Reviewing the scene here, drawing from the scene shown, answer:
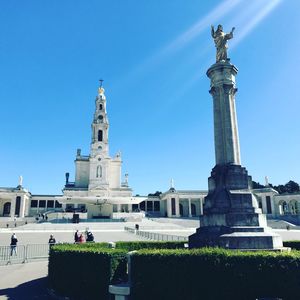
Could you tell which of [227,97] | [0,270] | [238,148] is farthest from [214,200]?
[0,270]

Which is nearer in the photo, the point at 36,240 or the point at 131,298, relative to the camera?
the point at 131,298

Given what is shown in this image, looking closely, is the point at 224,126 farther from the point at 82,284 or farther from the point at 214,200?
the point at 82,284

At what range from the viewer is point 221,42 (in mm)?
17297

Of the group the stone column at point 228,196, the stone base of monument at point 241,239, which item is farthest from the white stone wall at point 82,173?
the stone base of monument at point 241,239

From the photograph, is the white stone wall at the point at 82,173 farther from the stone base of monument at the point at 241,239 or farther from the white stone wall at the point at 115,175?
the stone base of monument at the point at 241,239

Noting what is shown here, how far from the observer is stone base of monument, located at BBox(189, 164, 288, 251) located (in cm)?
1298

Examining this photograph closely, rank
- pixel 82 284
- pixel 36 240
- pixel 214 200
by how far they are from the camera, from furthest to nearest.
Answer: pixel 36 240 < pixel 214 200 < pixel 82 284

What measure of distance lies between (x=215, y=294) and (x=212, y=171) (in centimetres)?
798

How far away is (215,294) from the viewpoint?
890 centimetres

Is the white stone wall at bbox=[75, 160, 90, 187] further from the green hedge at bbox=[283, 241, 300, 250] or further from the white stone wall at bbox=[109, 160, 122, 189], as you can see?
the green hedge at bbox=[283, 241, 300, 250]

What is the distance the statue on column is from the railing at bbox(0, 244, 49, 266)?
51.7 ft

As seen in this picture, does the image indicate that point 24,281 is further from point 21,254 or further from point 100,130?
point 100,130

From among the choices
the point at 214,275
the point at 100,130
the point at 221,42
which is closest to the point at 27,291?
the point at 214,275

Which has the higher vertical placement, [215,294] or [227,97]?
[227,97]
